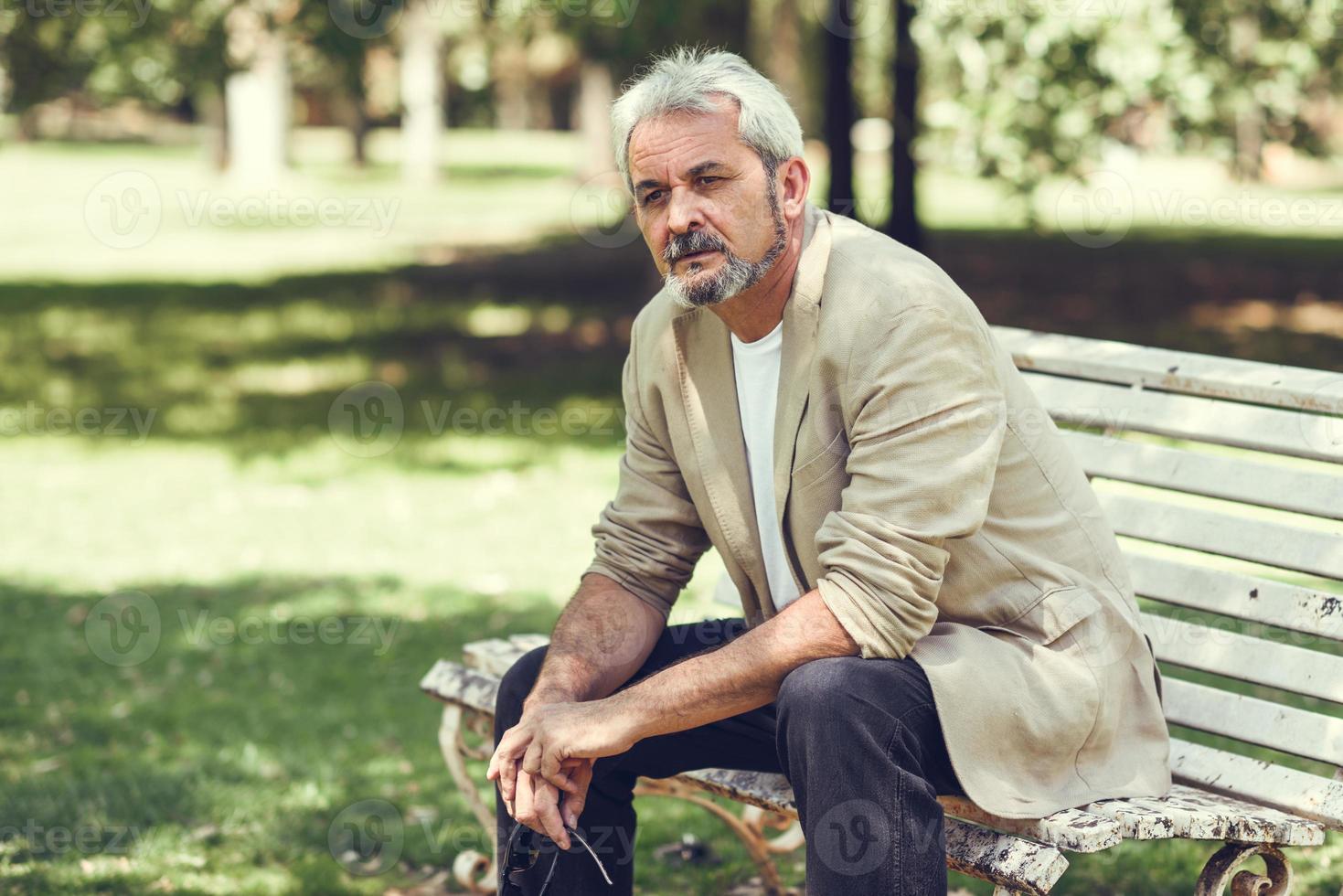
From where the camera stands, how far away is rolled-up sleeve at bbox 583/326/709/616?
328 cm

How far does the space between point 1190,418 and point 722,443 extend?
113cm

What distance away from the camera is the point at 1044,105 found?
37.3ft

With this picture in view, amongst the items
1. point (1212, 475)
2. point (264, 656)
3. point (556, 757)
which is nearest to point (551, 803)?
point (556, 757)

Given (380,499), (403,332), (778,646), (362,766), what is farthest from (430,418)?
(778,646)

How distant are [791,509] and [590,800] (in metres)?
0.67

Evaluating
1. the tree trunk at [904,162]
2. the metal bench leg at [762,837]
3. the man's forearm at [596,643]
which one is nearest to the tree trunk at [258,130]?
the tree trunk at [904,162]

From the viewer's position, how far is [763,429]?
9.92ft

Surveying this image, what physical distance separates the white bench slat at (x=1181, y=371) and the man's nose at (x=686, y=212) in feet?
3.00

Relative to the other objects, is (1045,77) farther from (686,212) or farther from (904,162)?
(686,212)

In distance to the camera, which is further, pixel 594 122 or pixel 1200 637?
pixel 594 122

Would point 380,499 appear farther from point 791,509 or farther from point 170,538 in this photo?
point 791,509

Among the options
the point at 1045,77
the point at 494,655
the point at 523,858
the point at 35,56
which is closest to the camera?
the point at 523,858

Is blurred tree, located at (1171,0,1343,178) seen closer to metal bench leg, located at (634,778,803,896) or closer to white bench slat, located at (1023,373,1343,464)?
white bench slat, located at (1023,373,1343,464)

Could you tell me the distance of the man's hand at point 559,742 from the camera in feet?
9.05
